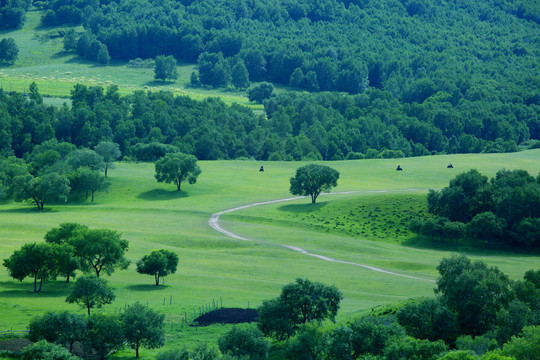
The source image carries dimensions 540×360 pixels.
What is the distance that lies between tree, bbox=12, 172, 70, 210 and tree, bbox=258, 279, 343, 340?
72.3 meters

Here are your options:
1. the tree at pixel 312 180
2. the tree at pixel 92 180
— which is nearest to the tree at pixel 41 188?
the tree at pixel 92 180

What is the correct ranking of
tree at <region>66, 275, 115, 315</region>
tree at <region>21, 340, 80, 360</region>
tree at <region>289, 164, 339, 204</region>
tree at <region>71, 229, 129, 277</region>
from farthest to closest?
1. tree at <region>289, 164, 339, 204</region>
2. tree at <region>71, 229, 129, 277</region>
3. tree at <region>66, 275, 115, 315</region>
4. tree at <region>21, 340, 80, 360</region>

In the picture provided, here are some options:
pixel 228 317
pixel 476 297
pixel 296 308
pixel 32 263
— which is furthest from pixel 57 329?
pixel 476 297

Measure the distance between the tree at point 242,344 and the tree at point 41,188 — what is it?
3034 inches

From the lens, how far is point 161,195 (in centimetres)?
15125

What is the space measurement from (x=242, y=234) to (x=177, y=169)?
31.8m

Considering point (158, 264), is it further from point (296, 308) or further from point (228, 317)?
point (296, 308)

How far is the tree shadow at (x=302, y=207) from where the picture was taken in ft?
451

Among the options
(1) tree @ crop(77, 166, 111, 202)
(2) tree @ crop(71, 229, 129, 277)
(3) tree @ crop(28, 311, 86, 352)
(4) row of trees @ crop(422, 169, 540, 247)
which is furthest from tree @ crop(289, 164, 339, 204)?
(3) tree @ crop(28, 311, 86, 352)

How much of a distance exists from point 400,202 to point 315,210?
13689mm

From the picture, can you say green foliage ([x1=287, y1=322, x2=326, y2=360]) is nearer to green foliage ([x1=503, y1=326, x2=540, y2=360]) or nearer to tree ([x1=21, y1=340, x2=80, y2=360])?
green foliage ([x1=503, y1=326, x2=540, y2=360])

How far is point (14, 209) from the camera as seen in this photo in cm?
13962

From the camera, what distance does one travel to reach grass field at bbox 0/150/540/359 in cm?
8931

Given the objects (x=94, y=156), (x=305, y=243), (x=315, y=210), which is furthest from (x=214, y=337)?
(x=94, y=156)
